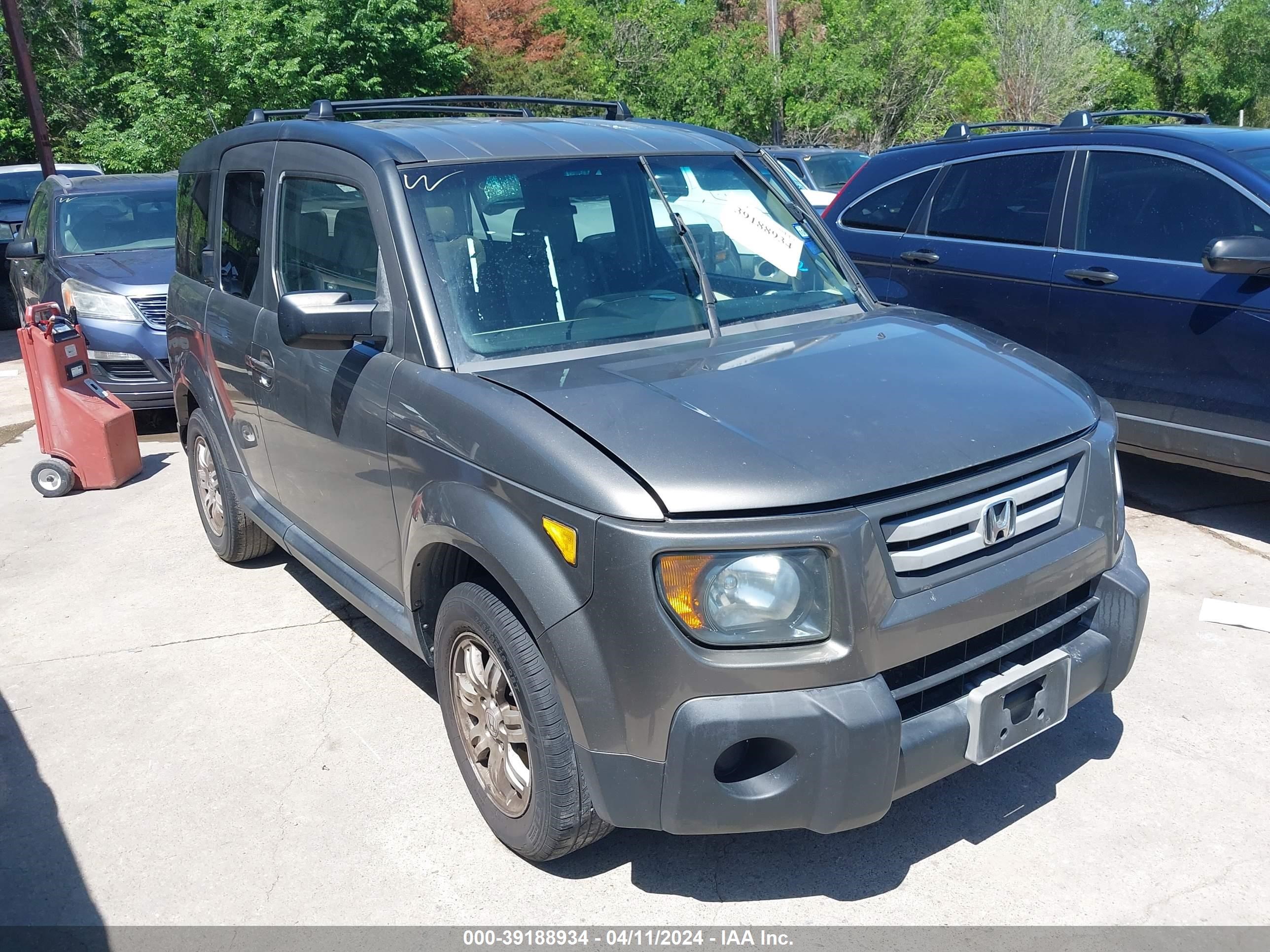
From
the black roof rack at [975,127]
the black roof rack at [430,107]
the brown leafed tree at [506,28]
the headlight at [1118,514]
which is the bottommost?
the headlight at [1118,514]

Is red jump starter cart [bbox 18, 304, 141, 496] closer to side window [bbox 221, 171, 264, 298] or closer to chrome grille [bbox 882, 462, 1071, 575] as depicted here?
side window [bbox 221, 171, 264, 298]

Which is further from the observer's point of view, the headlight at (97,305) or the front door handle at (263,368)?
the headlight at (97,305)

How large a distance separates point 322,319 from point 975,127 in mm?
5046

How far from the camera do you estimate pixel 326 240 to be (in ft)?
13.0

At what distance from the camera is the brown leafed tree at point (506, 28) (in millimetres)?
30281

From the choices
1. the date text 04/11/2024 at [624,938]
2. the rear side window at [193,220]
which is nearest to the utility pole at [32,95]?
the rear side window at [193,220]

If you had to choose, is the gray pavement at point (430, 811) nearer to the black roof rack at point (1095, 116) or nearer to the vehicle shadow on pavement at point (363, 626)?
the vehicle shadow on pavement at point (363, 626)

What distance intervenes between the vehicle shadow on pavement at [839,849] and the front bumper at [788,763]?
516mm

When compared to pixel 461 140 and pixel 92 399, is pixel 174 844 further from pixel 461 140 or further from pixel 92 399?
pixel 92 399

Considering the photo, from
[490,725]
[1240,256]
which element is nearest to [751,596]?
[490,725]

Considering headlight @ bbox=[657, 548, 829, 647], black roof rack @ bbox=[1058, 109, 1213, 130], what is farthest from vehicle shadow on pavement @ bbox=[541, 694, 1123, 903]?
black roof rack @ bbox=[1058, 109, 1213, 130]

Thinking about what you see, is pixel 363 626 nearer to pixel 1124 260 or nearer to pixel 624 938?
pixel 624 938

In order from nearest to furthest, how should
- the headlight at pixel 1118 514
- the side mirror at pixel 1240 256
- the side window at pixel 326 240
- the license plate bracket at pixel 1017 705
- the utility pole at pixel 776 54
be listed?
1. the license plate bracket at pixel 1017 705
2. the headlight at pixel 1118 514
3. the side window at pixel 326 240
4. the side mirror at pixel 1240 256
5. the utility pole at pixel 776 54

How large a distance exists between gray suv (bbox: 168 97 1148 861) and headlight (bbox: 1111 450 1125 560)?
2 centimetres
